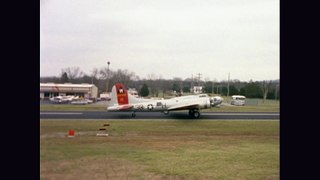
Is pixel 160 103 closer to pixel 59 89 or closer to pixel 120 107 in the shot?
pixel 120 107

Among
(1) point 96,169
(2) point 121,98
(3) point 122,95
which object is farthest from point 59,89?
(2) point 121,98

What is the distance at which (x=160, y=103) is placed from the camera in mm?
10492

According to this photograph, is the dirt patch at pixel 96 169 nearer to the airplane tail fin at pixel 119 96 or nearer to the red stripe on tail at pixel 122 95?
the red stripe on tail at pixel 122 95

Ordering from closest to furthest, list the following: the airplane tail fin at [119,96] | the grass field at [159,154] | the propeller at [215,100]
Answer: the grass field at [159,154] < the airplane tail fin at [119,96] < the propeller at [215,100]

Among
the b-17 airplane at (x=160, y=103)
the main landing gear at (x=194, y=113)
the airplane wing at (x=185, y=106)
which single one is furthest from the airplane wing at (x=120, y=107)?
the main landing gear at (x=194, y=113)

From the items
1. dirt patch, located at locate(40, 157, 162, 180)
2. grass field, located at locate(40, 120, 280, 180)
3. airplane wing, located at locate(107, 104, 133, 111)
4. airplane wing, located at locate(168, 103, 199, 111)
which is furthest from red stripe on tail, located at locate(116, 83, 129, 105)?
dirt patch, located at locate(40, 157, 162, 180)

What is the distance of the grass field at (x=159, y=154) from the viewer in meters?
3.21

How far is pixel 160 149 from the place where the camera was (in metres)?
5.00

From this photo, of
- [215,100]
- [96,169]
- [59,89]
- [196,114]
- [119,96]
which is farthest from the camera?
[215,100]

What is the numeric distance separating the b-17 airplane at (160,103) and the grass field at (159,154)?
310 cm

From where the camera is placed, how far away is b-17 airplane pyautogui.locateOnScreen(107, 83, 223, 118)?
10414 millimetres

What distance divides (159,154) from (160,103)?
594 centimetres

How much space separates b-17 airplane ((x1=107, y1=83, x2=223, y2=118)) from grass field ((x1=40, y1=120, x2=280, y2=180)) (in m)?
3.10
